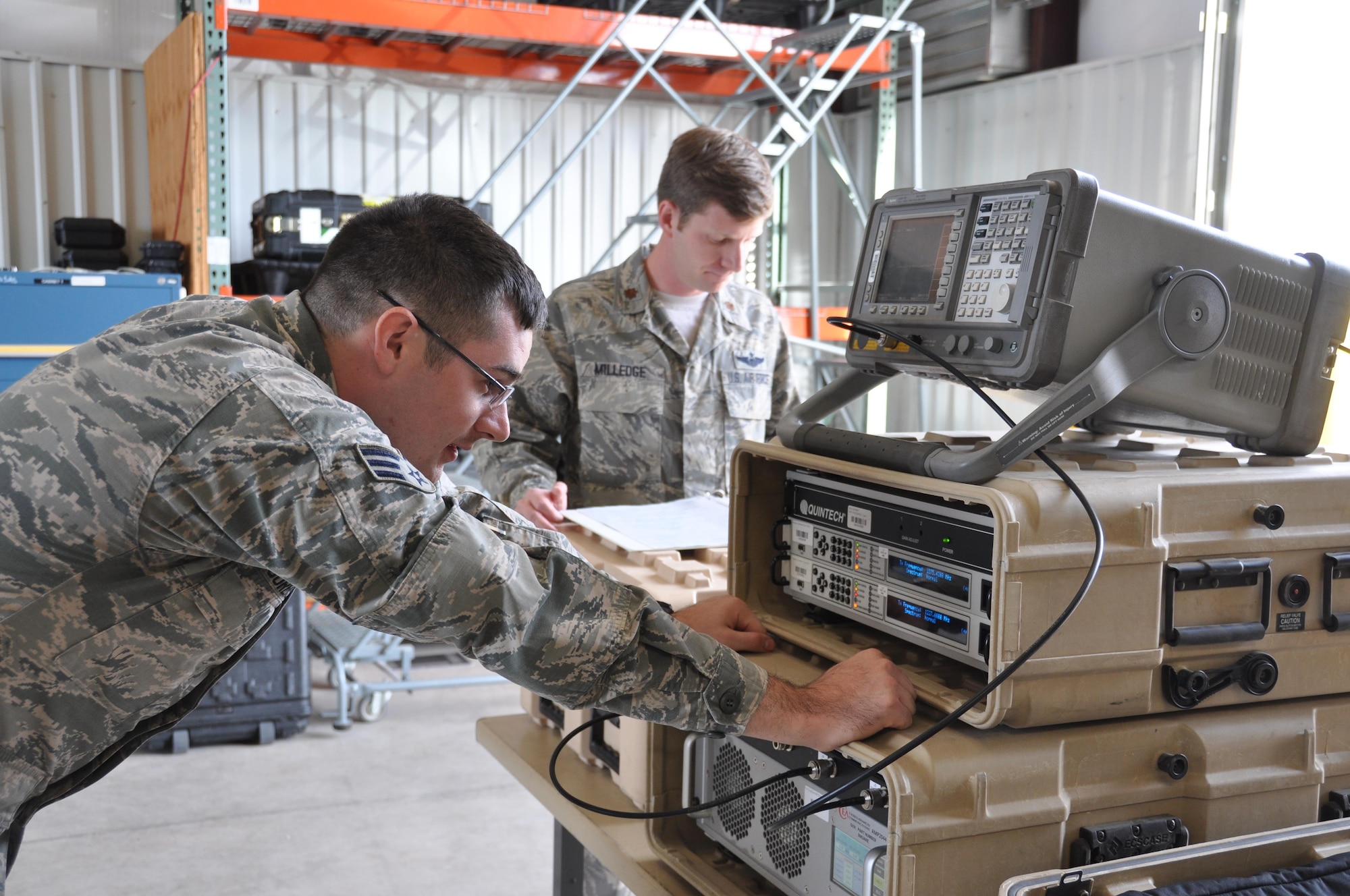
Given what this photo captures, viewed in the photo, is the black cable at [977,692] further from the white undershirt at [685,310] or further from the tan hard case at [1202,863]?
the white undershirt at [685,310]

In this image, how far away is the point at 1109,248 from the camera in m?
1.02

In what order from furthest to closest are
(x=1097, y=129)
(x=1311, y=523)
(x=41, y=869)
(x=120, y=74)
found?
1. (x=120, y=74)
2. (x=1097, y=129)
3. (x=41, y=869)
4. (x=1311, y=523)

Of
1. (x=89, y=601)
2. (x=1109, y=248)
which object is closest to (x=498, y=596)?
(x=89, y=601)

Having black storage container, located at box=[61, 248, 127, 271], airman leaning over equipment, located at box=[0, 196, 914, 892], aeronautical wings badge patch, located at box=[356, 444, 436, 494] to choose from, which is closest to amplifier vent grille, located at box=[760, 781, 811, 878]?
airman leaning over equipment, located at box=[0, 196, 914, 892]

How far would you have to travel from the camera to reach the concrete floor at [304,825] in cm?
270

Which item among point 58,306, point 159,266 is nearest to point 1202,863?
point 58,306

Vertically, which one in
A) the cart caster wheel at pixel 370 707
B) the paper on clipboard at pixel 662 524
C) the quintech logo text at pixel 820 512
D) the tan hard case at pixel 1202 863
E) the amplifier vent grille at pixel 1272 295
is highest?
the amplifier vent grille at pixel 1272 295

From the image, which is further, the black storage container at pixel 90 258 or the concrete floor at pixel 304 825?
the black storage container at pixel 90 258

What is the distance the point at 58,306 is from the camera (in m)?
3.21

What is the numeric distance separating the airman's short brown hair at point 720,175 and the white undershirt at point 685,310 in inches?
7.4

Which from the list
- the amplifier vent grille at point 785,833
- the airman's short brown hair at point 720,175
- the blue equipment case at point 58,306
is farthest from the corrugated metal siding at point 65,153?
the amplifier vent grille at point 785,833

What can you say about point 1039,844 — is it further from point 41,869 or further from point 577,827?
point 41,869

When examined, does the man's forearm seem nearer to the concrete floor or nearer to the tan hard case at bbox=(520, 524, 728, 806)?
the tan hard case at bbox=(520, 524, 728, 806)

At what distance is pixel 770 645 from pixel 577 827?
14.4 inches
